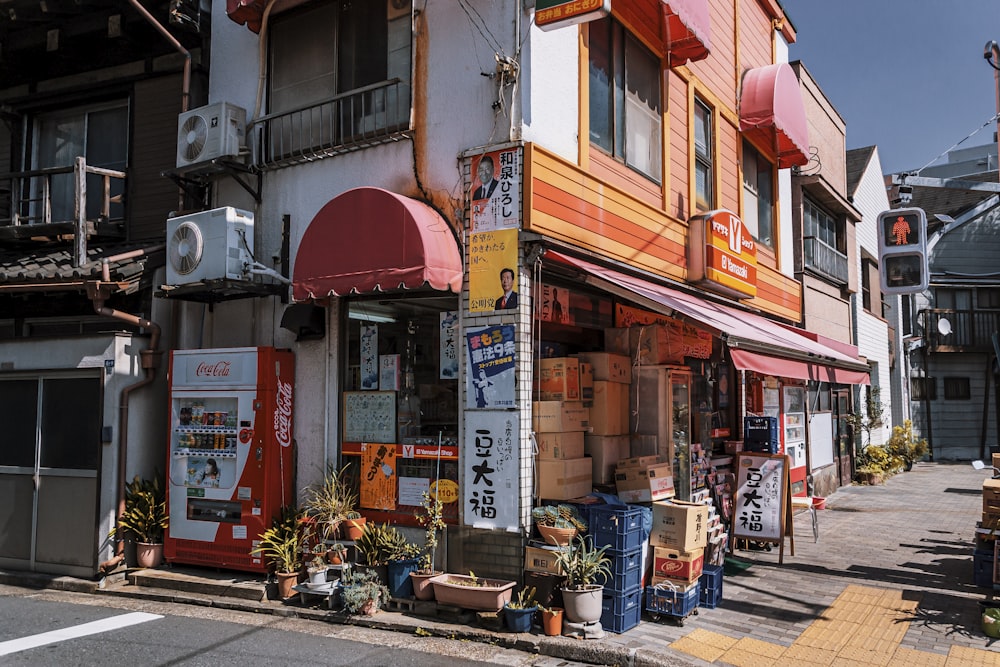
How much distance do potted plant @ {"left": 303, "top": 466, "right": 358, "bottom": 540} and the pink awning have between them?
706 centimetres

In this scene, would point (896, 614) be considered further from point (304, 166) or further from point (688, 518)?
point (304, 166)

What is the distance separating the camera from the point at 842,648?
23.0 ft

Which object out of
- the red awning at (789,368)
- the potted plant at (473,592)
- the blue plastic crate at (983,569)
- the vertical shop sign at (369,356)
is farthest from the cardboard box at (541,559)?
the blue plastic crate at (983,569)

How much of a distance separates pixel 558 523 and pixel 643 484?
156cm

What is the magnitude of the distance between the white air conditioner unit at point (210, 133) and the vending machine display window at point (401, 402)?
2.84 metres

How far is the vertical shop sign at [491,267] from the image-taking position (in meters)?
7.87

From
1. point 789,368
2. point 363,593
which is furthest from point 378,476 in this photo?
point 789,368

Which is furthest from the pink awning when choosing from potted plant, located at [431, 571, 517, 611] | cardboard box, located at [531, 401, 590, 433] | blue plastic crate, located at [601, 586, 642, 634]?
potted plant, located at [431, 571, 517, 611]

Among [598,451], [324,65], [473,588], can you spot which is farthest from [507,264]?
[324,65]

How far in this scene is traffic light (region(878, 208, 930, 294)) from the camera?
1148 cm

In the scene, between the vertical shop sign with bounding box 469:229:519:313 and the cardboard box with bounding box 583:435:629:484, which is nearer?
the vertical shop sign with bounding box 469:229:519:313

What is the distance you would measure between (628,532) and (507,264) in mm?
2998

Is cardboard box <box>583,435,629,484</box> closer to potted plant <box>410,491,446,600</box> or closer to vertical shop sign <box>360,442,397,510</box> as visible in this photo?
potted plant <box>410,491,446,600</box>

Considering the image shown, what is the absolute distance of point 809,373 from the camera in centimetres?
1045
